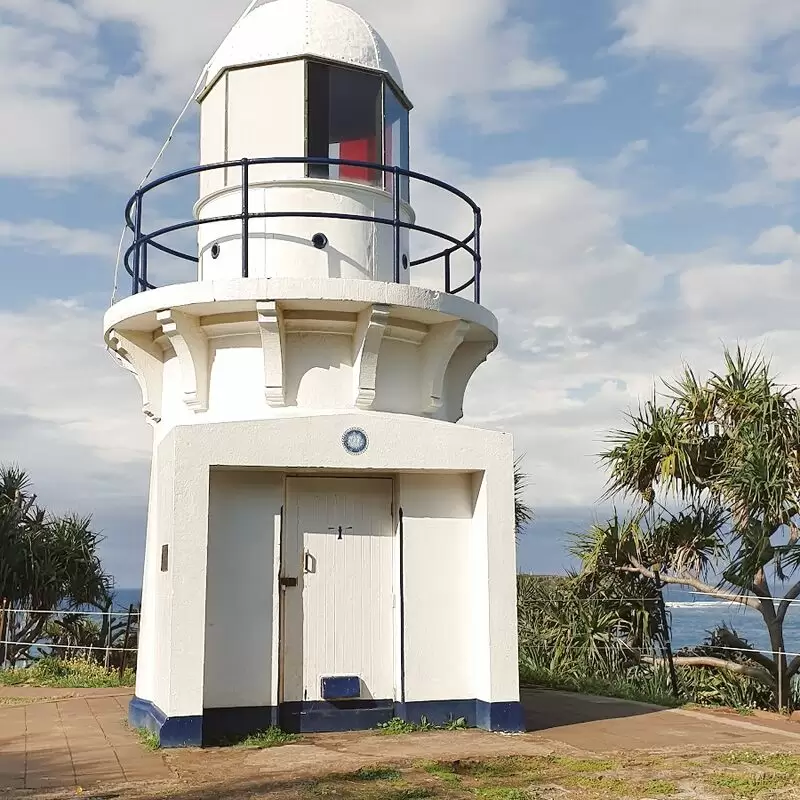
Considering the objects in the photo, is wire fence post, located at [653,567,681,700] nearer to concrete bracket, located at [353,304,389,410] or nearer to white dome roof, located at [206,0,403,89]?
concrete bracket, located at [353,304,389,410]

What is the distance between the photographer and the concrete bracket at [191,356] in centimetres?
948

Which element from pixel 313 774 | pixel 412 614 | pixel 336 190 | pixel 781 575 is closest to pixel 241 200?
pixel 336 190

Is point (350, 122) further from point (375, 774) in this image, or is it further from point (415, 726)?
point (375, 774)

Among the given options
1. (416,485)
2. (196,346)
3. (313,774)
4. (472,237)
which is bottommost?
(313,774)

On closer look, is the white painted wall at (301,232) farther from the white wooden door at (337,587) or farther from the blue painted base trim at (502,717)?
the blue painted base trim at (502,717)

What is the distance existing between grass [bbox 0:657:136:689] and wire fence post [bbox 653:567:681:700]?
268 inches

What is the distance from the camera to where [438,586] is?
942 cm

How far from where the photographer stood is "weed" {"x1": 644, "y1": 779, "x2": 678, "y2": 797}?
674 centimetres

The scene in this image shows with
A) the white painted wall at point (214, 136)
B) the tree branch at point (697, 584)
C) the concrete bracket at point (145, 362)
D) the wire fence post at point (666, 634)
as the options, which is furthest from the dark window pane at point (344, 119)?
the wire fence post at point (666, 634)

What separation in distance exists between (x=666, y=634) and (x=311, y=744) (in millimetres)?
6343

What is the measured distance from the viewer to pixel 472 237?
34.8ft

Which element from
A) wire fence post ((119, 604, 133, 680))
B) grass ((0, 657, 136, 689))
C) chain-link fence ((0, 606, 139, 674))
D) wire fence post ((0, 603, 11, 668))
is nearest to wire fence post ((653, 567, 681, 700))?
grass ((0, 657, 136, 689))

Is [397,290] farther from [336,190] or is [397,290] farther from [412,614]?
[412,614]

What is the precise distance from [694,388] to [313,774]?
8816mm
